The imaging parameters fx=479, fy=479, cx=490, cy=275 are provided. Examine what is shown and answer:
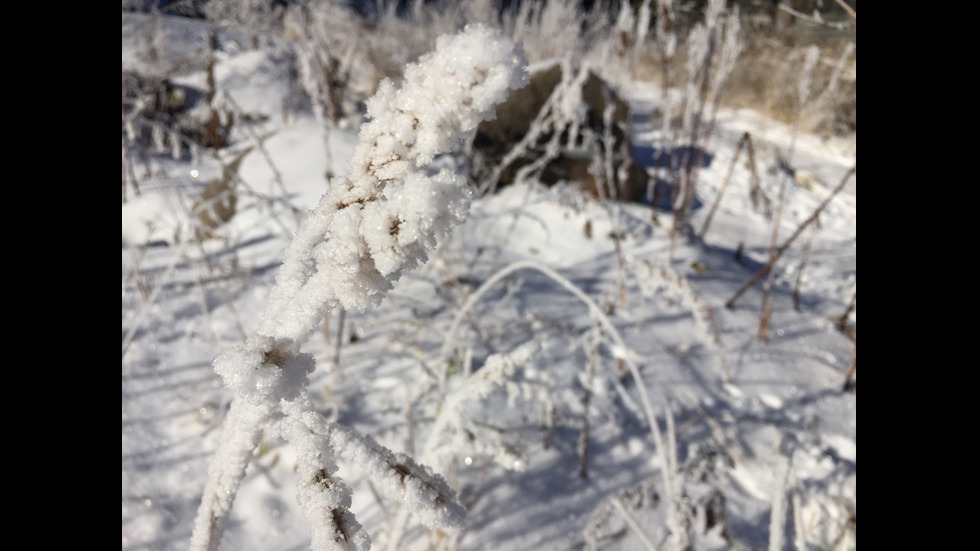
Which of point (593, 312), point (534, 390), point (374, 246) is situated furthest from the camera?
point (534, 390)

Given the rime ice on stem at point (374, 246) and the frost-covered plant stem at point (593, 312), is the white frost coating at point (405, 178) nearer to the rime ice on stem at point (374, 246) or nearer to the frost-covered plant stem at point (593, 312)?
the rime ice on stem at point (374, 246)

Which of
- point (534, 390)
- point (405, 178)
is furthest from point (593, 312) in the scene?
point (405, 178)

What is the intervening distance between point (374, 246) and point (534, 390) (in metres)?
0.83

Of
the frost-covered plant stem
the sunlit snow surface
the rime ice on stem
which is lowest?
the sunlit snow surface

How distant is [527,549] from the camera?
72 centimetres

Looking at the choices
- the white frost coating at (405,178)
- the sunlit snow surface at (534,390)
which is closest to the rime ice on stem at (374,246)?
the white frost coating at (405,178)

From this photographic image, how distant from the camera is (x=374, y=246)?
8.8 inches

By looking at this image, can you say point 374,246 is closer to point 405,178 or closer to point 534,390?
point 405,178

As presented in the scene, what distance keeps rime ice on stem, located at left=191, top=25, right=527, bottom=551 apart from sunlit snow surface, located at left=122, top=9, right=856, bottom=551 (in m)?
0.25

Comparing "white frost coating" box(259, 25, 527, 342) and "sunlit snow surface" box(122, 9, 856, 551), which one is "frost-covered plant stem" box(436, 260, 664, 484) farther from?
"white frost coating" box(259, 25, 527, 342)

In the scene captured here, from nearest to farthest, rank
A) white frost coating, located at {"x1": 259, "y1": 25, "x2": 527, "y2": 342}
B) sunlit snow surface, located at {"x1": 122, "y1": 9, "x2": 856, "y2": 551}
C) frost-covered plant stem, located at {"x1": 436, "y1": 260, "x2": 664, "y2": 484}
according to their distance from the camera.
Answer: white frost coating, located at {"x1": 259, "y1": 25, "x2": 527, "y2": 342} → frost-covered plant stem, located at {"x1": 436, "y1": 260, "x2": 664, "y2": 484} → sunlit snow surface, located at {"x1": 122, "y1": 9, "x2": 856, "y2": 551}

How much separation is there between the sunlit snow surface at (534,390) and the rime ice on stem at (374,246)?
250 mm

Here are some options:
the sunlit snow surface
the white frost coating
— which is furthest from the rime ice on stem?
the sunlit snow surface

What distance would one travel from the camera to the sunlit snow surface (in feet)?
2.46
